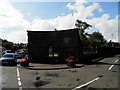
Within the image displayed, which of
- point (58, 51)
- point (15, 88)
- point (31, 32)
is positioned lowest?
point (15, 88)

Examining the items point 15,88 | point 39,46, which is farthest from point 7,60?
point 15,88

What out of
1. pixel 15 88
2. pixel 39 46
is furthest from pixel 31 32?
pixel 15 88

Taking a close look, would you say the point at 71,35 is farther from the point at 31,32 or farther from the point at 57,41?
the point at 31,32

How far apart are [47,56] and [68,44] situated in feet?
12.2

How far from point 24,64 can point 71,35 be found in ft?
25.1

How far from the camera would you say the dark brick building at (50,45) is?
68.7ft

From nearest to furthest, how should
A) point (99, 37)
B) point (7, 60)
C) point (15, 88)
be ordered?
point (15, 88) < point (7, 60) < point (99, 37)

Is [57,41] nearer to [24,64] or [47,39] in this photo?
[47,39]

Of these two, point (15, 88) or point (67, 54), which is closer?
point (15, 88)

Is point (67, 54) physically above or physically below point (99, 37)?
below

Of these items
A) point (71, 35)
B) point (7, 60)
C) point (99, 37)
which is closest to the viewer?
point (7, 60)

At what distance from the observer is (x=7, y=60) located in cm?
1888

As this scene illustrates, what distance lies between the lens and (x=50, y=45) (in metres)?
22.4

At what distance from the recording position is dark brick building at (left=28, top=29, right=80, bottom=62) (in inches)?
824
